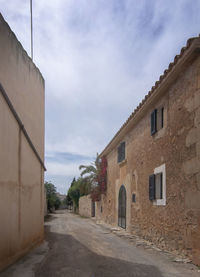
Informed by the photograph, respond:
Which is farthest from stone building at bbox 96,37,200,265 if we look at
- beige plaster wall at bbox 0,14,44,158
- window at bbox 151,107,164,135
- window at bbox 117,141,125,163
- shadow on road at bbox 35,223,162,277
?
beige plaster wall at bbox 0,14,44,158

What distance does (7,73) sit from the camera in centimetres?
713

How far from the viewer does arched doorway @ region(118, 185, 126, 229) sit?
14.9m

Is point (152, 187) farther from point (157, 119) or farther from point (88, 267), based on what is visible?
point (88, 267)

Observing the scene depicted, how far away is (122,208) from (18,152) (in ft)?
30.4

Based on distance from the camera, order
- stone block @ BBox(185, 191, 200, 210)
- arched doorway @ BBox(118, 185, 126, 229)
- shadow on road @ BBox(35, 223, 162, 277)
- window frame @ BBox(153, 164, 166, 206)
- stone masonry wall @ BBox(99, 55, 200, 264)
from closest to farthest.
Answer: shadow on road @ BBox(35, 223, 162, 277), stone block @ BBox(185, 191, 200, 210), stone masonry wall @ BBox(99, 55, 200, 264), window frame @ BBox(153, 164, 166, 206), arched doorway @ BBox(118, 185, 126, 229)

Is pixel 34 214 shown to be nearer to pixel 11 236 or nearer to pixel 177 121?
pixel 11 236

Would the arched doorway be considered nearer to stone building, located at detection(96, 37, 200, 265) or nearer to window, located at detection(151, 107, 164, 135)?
stone building, located at detection(96, 37, 200, 265)

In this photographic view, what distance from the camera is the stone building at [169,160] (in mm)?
7031

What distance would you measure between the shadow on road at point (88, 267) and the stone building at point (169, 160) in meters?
1.45

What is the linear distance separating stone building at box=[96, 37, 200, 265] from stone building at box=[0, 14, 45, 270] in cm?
384

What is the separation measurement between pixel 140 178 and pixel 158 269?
223 inches

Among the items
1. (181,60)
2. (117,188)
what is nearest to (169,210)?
(181,60)

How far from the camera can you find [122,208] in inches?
609

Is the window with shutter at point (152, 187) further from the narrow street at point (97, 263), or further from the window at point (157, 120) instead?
the narrow street at point (97, 263)
